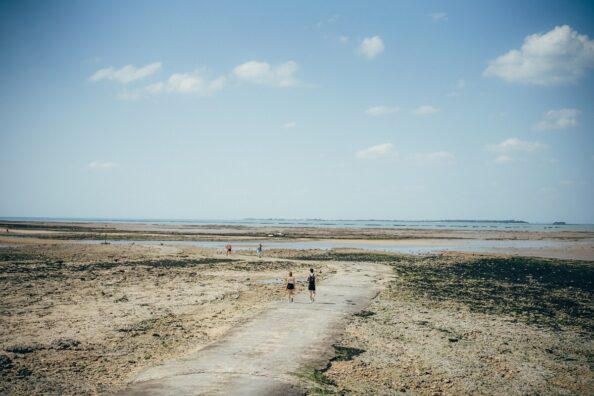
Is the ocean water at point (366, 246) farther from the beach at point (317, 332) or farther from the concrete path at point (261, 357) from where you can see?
the concrete path at point (261, 357)

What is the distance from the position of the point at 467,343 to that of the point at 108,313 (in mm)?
14904

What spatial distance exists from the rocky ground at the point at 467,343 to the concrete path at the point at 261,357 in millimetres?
737

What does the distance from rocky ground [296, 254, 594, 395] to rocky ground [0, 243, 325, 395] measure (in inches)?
214

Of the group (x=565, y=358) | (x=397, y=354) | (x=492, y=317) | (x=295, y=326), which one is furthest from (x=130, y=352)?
(x=492, y=317)

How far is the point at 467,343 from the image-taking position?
47.3 feet

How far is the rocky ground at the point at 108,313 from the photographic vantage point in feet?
36.5

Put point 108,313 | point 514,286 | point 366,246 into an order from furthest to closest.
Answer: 1. point 366,246
2. point 514,286
3. point 108,313

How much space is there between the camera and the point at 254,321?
1622cm

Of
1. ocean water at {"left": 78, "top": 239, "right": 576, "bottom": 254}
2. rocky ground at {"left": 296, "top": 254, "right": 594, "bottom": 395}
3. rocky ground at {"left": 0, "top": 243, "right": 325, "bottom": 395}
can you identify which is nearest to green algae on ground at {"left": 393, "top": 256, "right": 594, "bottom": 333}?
rocky ground at {"left": 296, "top": 254, "right": 594, "bottom": 395}

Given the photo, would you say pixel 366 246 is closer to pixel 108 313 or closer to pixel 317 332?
pixel 108 313

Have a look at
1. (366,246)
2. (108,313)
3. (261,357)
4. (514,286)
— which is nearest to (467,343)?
(261,357)

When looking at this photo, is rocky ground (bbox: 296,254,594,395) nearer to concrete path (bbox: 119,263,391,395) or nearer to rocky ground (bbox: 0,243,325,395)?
concrete path (bbox: 119,263,391,395)

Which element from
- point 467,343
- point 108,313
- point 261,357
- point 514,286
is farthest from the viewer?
point 514,286

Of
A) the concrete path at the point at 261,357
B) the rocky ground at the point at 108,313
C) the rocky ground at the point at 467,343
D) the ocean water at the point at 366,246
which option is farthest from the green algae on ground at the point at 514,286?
the ocean water at the point at 366,246
